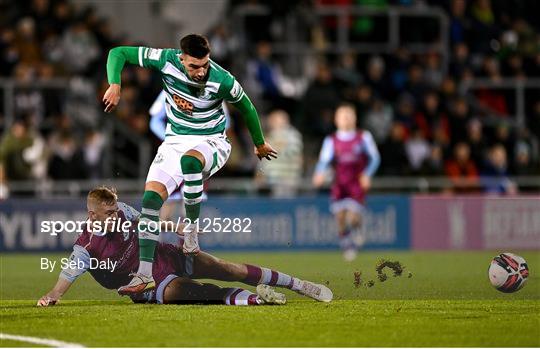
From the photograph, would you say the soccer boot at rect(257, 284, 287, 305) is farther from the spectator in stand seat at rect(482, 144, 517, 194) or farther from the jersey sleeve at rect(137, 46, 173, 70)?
the spectator in stand seat at rect(482, 144, 517, 194)

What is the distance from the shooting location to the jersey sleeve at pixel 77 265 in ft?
36.9

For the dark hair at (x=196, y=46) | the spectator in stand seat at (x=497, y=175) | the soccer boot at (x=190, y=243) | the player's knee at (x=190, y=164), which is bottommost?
the spectator in stand seat at (x=497, y=175)

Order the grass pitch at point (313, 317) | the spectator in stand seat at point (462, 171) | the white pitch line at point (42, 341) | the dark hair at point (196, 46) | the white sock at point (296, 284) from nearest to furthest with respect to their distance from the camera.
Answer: the white pitch line at point (42, 341) → the grass pitch at point (313, 317) → the dark hair at point (196, 46) → the white sock at point (296, 284) → the spectator in stand seat at point (462, 171)

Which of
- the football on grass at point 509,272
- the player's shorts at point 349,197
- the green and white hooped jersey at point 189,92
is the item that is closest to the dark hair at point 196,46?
the green and white hooped jersey at point 189,92

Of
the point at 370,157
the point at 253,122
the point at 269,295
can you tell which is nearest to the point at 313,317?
the point at 269,295

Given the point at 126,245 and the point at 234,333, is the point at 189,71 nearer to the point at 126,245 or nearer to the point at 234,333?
the point at 126,245

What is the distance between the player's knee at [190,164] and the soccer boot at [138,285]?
3.01 feet

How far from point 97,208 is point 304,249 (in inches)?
394

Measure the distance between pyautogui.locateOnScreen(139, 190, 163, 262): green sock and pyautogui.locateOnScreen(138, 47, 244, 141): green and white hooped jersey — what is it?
2.18 ft

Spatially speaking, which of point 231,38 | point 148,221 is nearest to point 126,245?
point 148,221

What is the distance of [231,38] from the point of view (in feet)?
76.5

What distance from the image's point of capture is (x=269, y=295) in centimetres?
1127

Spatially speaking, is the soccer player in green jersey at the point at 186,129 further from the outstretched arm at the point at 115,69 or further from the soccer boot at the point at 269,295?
the soccer boot at the point at 269,295

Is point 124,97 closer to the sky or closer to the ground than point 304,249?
closer to the sky
